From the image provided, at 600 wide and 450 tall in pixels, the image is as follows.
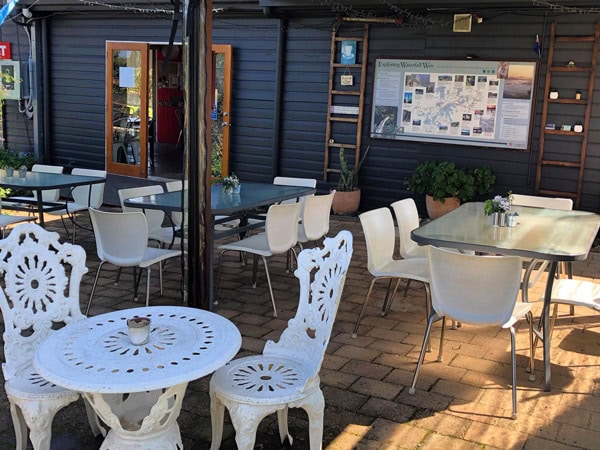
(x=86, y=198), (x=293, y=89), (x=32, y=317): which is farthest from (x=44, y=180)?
(x=293, y=89)

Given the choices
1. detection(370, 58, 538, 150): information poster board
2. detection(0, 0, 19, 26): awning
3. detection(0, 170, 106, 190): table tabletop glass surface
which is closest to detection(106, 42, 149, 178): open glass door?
detection(0, 170, 106, 190): table tabletop glass surface

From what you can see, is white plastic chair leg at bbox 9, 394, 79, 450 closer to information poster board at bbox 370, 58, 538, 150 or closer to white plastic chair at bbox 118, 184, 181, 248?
white plastic chair at bbox 118, 184, 181, 248

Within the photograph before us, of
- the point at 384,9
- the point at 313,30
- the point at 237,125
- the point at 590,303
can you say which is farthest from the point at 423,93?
the point at 590,303

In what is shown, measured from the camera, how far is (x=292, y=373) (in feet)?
8.37

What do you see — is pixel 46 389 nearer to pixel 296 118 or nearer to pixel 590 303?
pixel 590 303

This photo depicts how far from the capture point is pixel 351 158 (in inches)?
335

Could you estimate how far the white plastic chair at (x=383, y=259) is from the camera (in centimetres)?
400

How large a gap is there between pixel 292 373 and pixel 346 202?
18.7ft

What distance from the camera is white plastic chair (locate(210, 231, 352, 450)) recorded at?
2.32 m

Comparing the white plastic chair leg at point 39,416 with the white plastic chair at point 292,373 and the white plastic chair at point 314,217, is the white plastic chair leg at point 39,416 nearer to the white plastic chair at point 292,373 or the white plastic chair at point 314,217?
the white plastic chair at point 292,373

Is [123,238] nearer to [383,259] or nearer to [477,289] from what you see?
[383,259]

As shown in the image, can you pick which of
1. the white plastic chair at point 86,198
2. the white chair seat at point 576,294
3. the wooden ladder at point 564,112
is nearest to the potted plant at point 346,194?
the wooden ladder at point 564,112

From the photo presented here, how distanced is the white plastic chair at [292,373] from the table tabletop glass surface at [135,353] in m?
0.20

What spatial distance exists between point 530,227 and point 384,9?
4728 millimetres
